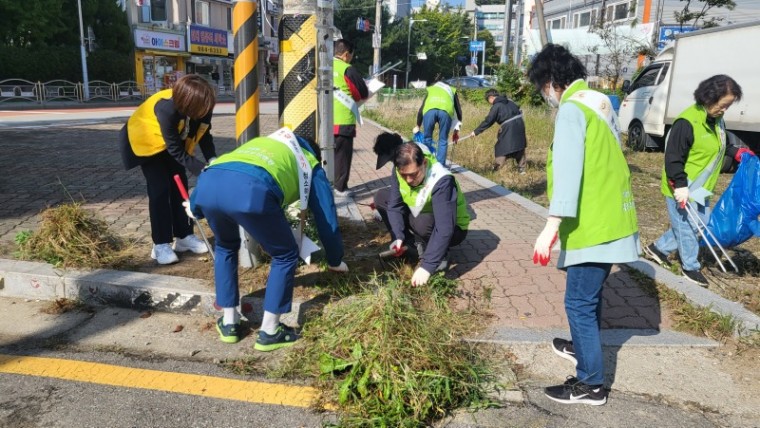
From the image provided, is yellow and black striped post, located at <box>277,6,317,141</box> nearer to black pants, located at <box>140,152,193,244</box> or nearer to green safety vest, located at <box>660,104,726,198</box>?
black pants, located at <box>140,152,193,244</box>

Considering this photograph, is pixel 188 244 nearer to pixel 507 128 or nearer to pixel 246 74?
pixel 246 74

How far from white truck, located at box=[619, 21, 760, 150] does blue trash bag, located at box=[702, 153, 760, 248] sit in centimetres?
576

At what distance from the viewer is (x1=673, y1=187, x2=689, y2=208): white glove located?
4.30 metres

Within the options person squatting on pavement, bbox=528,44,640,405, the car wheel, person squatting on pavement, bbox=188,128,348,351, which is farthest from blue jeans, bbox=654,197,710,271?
the car wheel

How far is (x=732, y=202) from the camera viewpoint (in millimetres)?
4504

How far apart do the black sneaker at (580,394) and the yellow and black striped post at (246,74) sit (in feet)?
7.73

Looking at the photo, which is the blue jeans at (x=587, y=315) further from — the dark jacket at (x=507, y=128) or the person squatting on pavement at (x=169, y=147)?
the dark jacket at (x=507, y=128)

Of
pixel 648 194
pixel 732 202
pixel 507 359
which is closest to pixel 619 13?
pixel 648 194

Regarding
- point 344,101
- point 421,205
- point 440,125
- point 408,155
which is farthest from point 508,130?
point 408,155

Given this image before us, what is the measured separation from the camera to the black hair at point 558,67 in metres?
2.85

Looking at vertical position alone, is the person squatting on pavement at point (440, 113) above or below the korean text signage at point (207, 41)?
below

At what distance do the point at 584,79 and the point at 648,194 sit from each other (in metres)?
5.92

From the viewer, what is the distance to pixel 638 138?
12820mm

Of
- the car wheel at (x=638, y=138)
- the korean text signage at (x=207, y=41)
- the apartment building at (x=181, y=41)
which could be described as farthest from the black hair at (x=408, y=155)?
the korean text signage at (x=207, y=41)
